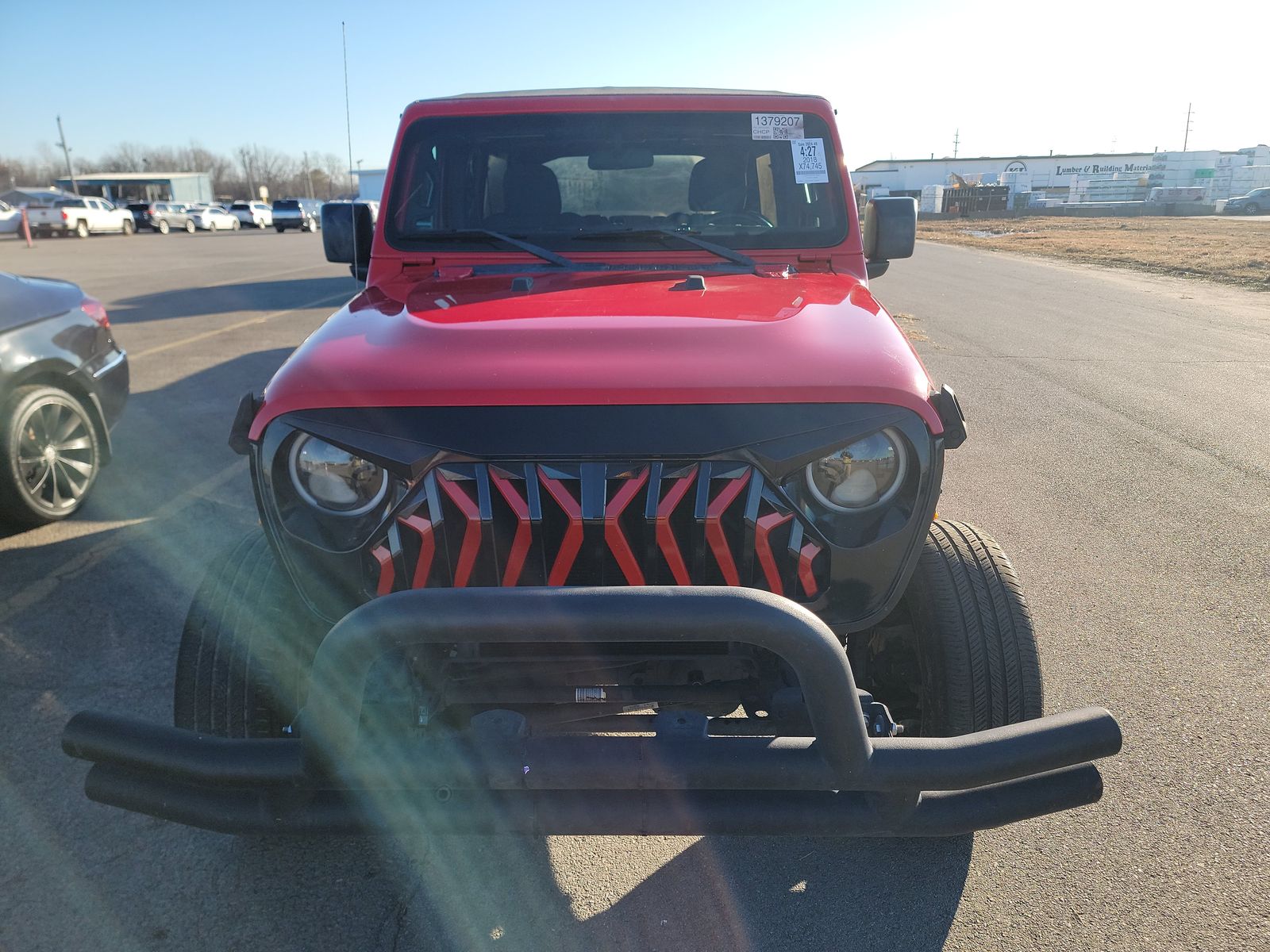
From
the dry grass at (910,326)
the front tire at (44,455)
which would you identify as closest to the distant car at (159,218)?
the dry grass at (910,326)

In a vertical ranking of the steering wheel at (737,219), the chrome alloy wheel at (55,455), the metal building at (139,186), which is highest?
the metal building at (139,186)

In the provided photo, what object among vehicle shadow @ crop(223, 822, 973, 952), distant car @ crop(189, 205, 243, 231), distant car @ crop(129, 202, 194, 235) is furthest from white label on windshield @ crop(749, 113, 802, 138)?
distant car @ crop(189, 205, 243, 231)

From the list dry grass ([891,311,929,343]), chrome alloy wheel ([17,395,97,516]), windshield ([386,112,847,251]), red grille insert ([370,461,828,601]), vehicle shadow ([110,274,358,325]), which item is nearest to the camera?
red grille insert ([370,461,828,601])

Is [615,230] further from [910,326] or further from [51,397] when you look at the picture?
[910,326]

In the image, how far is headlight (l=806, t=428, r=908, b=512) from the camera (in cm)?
194

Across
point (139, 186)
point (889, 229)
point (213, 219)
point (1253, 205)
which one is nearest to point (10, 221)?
point (213, 219)

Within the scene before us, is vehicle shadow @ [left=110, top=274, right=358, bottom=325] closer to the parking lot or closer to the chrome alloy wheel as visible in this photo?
the parking lot

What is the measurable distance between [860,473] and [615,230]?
144 cm

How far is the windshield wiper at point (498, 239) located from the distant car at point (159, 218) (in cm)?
4920

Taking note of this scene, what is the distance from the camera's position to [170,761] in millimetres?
1729

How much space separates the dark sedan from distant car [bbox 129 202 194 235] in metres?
46.5

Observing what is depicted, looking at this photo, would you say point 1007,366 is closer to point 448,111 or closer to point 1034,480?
point 1034,480

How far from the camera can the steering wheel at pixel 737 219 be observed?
10.6 feet

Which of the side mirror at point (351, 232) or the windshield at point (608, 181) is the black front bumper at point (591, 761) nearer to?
the windshield at point (608, 181)
